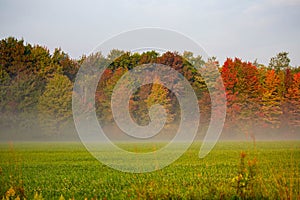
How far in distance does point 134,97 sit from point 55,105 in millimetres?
11422

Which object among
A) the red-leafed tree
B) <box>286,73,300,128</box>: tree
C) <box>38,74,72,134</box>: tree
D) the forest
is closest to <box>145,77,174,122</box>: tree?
the forest

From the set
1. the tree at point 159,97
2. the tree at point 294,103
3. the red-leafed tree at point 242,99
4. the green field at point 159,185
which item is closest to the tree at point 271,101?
the red-leafed tree at point 242,99

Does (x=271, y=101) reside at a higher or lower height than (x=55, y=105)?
higher

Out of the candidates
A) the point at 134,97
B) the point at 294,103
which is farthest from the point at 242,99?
the point at 134,97

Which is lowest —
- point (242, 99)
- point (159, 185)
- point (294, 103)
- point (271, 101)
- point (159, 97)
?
point (159, 185)

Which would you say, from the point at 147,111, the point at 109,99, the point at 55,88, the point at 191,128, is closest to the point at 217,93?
the point at 191,128

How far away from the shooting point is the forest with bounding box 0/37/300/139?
56062 millimetres

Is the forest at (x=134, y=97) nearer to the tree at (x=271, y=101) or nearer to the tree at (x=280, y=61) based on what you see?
the tree at (x=271, y=101)

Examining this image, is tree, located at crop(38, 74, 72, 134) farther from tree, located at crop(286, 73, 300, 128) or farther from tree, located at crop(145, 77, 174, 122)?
tree, located at crop(286, 73, 300, 128)

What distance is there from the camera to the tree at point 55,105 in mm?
55875

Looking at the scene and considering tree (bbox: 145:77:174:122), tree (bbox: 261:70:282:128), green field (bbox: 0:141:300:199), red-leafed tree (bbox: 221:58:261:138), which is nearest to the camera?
green field (bbox: 0:141:300:199)

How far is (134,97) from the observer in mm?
56844

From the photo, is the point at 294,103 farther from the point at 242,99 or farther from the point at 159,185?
the point at 159,185

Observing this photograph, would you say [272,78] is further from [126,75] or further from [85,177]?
[85,177]
